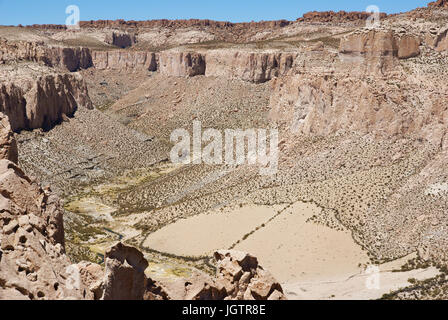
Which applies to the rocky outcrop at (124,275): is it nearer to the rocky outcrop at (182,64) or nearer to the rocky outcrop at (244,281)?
the rocky outcrop at (244,281)

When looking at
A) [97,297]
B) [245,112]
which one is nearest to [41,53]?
[245,112]

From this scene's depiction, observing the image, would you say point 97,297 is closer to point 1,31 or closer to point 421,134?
point 421,134

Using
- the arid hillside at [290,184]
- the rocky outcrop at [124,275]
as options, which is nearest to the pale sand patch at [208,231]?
the arid hillside at [290,184]

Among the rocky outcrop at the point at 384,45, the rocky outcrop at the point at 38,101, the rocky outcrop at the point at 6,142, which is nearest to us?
the rocky outcrop at the point at 6,142

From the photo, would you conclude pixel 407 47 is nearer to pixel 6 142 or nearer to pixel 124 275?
pixel 6 142

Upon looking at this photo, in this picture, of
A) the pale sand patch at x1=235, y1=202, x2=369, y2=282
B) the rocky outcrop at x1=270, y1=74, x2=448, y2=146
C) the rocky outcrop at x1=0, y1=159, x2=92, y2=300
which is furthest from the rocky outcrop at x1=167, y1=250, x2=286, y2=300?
→ the rocky outcrop at x1=270, y1=74, x2=448, y2=146

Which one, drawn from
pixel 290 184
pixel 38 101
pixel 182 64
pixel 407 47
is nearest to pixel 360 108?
pixel 407 47
